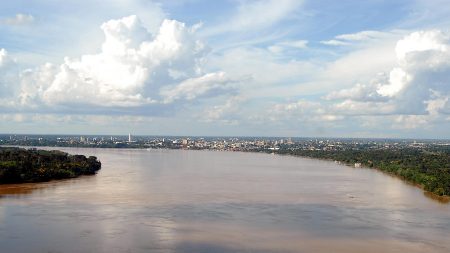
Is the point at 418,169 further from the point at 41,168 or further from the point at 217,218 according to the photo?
the point at 41,168

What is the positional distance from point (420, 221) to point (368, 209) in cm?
269

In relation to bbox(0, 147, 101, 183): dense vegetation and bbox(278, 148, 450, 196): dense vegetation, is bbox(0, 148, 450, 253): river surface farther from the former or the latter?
bbox(0, 147, 101, 183): dense vegetation

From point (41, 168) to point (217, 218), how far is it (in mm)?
15389

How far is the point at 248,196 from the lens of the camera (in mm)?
23188

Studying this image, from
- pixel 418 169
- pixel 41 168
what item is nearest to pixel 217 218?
pixel 41 168

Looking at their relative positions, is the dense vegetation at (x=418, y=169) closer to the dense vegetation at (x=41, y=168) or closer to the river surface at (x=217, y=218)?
the river surface at (x=217, y=218)

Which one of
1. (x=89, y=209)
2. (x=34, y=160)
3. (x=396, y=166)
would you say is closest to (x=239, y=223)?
(x=89, y=209)

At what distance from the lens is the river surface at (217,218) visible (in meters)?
13.8

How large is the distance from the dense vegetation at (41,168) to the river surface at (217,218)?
1.38 metres

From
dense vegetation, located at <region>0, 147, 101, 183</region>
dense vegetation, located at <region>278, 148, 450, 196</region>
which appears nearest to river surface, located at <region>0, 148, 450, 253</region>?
dense vegetation, located at <region>278, 148, 450, 196</region>

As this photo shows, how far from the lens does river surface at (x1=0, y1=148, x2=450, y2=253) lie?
45.2 feet

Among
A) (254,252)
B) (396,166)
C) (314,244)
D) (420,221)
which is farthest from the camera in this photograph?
(396,166)

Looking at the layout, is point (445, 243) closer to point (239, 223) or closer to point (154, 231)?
point (239, 223)

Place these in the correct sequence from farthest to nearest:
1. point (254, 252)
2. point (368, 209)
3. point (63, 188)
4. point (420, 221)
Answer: point (63, 188) → point (368, 209) → point (420, 221) → point (254, 252)
